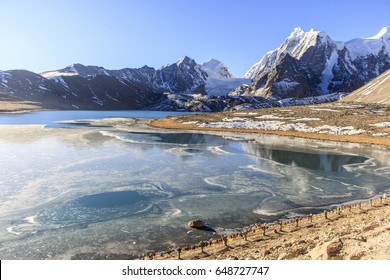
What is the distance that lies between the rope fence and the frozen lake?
3.70ft

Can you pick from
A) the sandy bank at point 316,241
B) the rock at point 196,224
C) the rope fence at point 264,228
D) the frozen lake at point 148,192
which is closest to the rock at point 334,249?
the sandy bank at point 316,241

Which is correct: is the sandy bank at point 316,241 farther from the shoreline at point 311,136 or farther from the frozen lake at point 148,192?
the shoreline at point 311,136

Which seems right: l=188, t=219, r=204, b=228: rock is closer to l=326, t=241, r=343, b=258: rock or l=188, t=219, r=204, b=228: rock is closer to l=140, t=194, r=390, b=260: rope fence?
l=140, t=194, r=390, b=260: rope fence

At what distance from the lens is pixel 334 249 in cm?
1564

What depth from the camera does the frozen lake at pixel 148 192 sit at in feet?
76.1

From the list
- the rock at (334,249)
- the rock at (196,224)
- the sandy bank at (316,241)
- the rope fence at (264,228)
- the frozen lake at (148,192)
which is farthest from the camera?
the rock at (196,224)

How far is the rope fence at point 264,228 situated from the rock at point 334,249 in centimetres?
766

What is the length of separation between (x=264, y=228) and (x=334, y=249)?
8780 mm

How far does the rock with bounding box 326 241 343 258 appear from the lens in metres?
15.4

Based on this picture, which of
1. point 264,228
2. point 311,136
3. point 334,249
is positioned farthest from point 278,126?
point 334,249

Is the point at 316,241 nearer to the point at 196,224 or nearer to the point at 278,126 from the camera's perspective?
the point at 196,224

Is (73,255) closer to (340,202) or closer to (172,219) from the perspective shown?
(172,219)

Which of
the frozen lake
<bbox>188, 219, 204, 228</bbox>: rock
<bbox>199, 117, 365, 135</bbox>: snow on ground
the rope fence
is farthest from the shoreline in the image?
<bbox>188, 219, 204, 228</bbox>: rock

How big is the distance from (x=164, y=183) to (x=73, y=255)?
1890 cm
